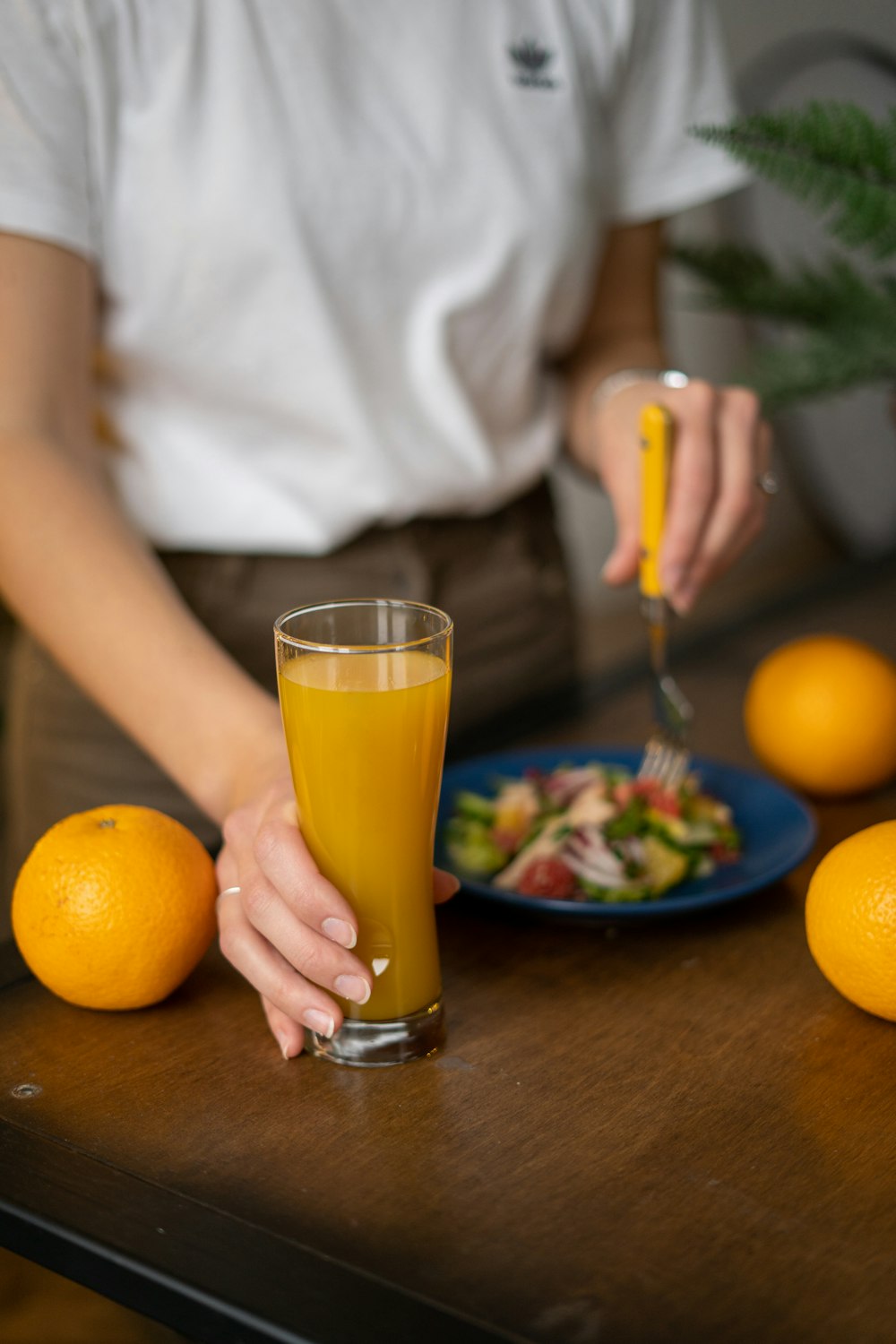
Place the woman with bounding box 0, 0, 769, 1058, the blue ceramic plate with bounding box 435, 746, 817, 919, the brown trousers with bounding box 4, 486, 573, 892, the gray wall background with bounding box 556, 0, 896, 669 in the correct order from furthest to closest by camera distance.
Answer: the gray wall background with bounding box 556, 0, 896, 669
the brown trousers with bounding box 4, 486, 573, 892
the woman with bounding box 0, 0, 769, 1058
the blue ceramic plate with bounding box 435, 746, 817, 919

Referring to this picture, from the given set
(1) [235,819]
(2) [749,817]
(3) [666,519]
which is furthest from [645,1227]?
(3) [666,519]

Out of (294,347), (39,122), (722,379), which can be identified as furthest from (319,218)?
Answer: (722,379)

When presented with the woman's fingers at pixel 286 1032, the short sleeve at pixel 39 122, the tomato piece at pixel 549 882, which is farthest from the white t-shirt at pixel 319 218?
the woman's fingers at pixel 286 1032

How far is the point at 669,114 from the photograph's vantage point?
4.97 ft

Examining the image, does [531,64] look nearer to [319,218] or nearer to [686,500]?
[319,218]

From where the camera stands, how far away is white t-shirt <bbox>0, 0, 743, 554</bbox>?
1.17 meters

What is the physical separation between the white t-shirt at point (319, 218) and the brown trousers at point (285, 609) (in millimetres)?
36

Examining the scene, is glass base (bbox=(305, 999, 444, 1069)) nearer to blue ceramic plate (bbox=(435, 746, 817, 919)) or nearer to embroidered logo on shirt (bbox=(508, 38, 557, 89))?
blue ceramic plate (bbox=(435, 746, 817, 919))

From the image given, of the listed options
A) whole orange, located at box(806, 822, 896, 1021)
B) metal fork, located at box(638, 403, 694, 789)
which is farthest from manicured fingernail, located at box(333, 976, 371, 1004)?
metal fork, located at box(638, 403, 694, 789)

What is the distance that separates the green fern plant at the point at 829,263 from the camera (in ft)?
3.54

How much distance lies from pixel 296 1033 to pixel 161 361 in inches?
27.4

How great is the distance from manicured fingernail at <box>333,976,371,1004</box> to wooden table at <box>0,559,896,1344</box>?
0.05m

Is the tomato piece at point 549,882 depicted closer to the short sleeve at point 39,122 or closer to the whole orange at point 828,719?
the whole orange at point 828,719

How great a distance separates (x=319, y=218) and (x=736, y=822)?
2.10 ft
